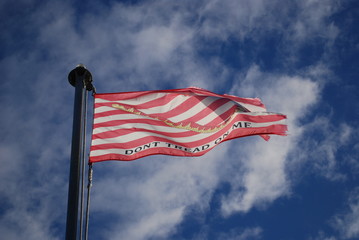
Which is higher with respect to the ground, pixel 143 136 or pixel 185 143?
pixel 143 136

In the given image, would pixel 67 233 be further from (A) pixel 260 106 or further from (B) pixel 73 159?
(A) pixel 260 106

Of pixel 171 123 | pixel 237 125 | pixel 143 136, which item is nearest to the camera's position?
pixel 143 136

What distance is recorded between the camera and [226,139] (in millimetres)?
11062

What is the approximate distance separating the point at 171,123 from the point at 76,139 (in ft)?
12.5

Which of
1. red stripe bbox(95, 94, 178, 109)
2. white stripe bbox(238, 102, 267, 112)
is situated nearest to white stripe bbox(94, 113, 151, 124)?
red stripe bbox(95, 94, 178, 109)

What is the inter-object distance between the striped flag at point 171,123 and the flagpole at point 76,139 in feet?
4.31

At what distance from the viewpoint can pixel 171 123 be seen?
11.1m

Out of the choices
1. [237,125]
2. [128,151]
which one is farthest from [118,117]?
[237,125]

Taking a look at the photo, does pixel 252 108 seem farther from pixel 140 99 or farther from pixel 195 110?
pixel 140 99

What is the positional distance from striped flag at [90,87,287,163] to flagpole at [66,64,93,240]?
1.31 metres

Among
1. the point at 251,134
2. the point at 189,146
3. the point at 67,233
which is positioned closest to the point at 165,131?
the point at 189,146

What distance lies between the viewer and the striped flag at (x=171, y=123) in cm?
1002

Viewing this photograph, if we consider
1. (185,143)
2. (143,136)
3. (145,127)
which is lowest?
(185,143)

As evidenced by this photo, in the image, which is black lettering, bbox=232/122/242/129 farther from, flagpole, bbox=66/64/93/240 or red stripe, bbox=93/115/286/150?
flagpole, bbox=66/64/93/240
